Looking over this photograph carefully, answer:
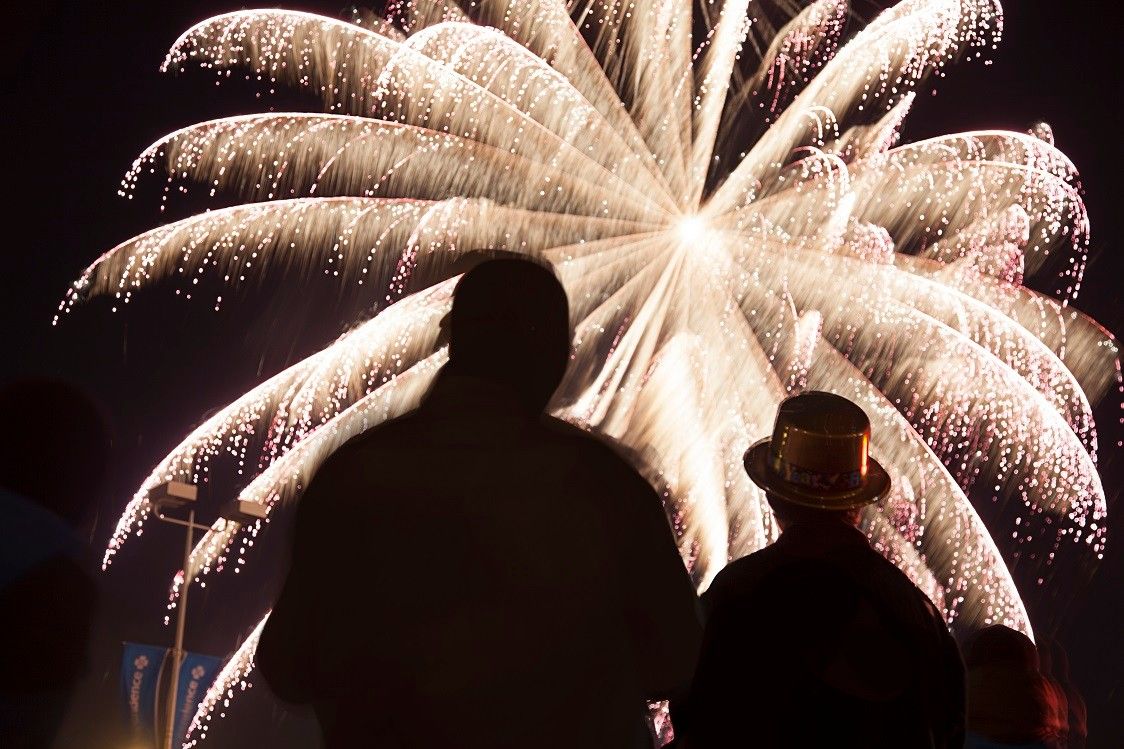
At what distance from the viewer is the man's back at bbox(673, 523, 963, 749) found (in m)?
3.32

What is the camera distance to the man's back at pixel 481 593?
8.40 ft

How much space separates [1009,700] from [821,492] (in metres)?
2.22

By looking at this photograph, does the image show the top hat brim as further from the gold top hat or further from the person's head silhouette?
the person's head silhouette

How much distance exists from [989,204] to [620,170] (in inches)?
177

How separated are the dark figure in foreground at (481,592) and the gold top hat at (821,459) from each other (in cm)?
116

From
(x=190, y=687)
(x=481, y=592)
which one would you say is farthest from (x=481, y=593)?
(x=190, y=687)

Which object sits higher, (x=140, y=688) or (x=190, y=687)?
(x=140, y=688)

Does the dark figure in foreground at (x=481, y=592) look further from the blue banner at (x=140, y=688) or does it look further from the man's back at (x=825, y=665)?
the blue banner at (x=140, y=688)

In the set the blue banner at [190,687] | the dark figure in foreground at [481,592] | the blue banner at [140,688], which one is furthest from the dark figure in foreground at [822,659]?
the blue banner at [190,687]

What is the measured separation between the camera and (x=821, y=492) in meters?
3.77

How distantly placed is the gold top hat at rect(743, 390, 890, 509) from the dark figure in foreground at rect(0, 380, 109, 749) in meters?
1.76

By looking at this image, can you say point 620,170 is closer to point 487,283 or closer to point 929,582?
point 929,582

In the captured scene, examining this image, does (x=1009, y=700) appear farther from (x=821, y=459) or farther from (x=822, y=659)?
(x=822, y=659)

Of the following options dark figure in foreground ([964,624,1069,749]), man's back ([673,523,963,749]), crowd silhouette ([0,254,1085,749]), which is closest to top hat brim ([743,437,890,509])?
man's back ([673,523,963,749])
